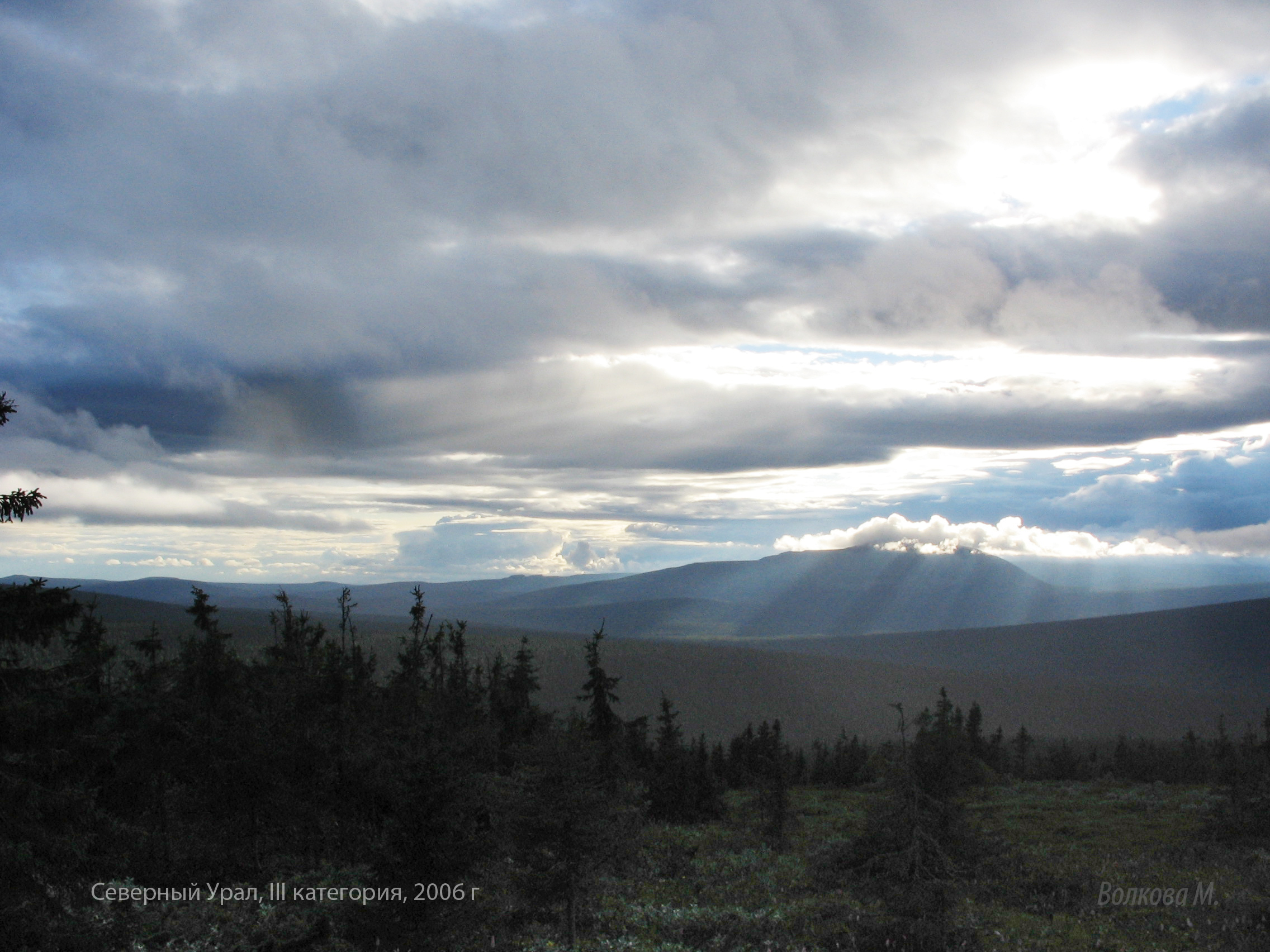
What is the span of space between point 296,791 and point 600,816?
46.6 ft

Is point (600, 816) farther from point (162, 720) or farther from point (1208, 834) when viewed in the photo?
point (1208, 834)

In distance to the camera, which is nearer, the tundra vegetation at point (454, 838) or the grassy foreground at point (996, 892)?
the tundra vegetation at point (454, 838)

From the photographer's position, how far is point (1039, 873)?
28359mm

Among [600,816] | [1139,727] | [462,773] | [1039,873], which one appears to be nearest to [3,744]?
[462,773]

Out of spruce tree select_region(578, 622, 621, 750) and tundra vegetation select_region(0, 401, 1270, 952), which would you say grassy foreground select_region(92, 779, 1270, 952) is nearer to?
tundra vegetation select_region(0, 401, 1270, 952)

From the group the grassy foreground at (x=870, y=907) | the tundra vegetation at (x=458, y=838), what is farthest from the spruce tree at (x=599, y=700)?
the grassy foreground at (x=870, y=907)

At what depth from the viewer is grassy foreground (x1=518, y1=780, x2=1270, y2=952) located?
765 inches

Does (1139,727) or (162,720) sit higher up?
(162,720)

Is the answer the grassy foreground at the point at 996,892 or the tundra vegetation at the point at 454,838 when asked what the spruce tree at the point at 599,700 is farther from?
the grassy foreground at the point at 996,892

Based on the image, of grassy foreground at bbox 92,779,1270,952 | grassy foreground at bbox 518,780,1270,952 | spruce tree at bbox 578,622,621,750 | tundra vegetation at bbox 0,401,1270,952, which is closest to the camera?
A: tundra vegetation at bbox 0,401,1270,952

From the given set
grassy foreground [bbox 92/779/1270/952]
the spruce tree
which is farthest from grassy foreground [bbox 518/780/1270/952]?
the spruce tree

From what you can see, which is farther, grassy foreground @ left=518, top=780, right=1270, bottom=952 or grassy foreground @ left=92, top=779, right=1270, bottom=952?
grassy foreground @ left=518, top=780, right=1270, bottom=952

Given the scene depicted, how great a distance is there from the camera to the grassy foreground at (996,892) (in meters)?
19.4

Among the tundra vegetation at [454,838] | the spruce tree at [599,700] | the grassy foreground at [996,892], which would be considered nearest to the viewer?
the tundra vegetation at [454,838]
